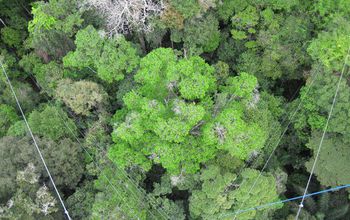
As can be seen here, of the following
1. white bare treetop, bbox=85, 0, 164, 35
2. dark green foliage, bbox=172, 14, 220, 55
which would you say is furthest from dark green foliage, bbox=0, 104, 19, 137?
dark green foliage, bbox=172, 14, 220, 55

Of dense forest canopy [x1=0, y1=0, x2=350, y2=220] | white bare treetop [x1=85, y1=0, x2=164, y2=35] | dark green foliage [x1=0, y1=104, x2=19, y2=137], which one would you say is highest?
white bare treetop [x1=85, y1=0, x2=164, y2=35]

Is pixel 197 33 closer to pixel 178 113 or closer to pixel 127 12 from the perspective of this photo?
pixel 127 12

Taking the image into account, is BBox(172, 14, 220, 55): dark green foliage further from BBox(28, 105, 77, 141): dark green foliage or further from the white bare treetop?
BBox(28, 105, 77, 141): dark green foliage

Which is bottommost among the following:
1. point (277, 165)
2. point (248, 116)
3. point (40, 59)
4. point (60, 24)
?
point (277, 165)

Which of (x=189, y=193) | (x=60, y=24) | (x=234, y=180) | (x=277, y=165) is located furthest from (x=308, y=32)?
(x=60, y=24)

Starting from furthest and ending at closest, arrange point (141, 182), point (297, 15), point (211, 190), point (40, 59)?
point (40, 59), point (297, 15), point (141, 182), point (211, 190)

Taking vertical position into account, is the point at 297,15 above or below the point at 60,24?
below

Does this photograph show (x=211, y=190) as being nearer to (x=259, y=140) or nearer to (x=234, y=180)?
(x=234, y=180)
